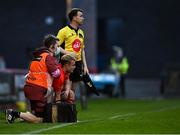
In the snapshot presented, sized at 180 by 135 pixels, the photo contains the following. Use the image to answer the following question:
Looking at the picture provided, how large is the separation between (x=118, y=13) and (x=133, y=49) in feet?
6.64

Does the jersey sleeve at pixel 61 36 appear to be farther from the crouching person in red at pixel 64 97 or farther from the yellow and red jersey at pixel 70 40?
the crouching person in red at pixel 64 97

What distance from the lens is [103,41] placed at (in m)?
50.0

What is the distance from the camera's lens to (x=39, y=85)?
1661 cm

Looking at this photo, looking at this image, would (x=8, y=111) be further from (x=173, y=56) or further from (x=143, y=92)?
(x=173, y=56)

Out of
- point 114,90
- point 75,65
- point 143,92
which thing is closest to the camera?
point 75,65

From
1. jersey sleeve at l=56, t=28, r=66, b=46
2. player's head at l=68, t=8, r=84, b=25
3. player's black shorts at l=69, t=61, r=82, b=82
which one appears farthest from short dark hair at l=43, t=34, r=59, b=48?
player's black shorts at l=69, t=61, r=82, b=82

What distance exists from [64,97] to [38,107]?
78cm

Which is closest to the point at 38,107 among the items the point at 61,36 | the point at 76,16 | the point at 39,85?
the point at 39,85

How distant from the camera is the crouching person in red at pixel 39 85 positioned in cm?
1653

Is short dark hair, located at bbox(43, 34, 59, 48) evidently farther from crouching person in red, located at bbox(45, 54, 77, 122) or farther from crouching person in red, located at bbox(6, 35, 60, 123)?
crouching person in red, located at bbox(45, 54, 77, 122)

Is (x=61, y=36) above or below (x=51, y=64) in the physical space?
above

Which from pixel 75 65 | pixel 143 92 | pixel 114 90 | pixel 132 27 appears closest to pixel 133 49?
pixel 132 27

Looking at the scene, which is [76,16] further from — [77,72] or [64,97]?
[64,97]

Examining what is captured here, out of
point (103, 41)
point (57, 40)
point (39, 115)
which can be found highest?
point (103, 41)
